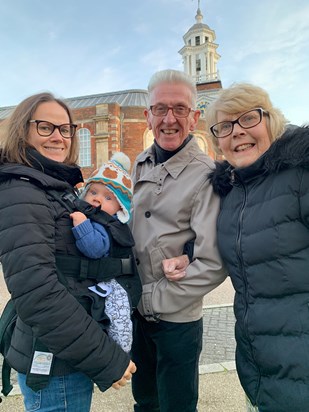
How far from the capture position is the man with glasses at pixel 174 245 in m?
2.17

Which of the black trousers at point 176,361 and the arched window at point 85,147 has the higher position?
the arched window at point 85,147

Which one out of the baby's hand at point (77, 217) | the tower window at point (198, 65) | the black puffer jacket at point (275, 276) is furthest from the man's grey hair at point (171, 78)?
the tower window at point (198, 65)

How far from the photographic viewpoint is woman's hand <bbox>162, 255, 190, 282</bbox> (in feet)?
7.01

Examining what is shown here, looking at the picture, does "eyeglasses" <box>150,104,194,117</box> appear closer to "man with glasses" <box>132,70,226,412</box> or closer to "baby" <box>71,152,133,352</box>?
"man with glasses" <box>132,70,226,412</box>

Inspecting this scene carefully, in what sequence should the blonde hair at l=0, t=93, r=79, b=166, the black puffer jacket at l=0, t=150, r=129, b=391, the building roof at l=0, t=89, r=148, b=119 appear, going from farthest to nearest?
the building roof at l=0, t=89, r=148, b=119, the blonde hair at l=0, t=93, r=79, b=166, the black puffer jacket at l=0, t=150, r=129, b=391

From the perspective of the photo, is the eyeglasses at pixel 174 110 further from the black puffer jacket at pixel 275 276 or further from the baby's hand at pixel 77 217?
the baby's hand at pixel 77 217

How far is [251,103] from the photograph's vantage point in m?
2.00

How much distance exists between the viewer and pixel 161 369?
2.35 metres

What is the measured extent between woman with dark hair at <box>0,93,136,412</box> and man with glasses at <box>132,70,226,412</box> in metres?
0.64

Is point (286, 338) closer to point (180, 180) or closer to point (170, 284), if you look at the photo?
point (170, 284)

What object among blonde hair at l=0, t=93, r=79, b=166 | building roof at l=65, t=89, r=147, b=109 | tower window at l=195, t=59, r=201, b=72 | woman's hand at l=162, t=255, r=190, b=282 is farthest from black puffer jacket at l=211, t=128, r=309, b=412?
tower window at l=195, t=59, r=201, b=72

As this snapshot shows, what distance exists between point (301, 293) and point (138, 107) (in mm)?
26075

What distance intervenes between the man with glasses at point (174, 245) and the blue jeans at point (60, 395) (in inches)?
27.2

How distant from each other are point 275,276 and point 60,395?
133 cm
